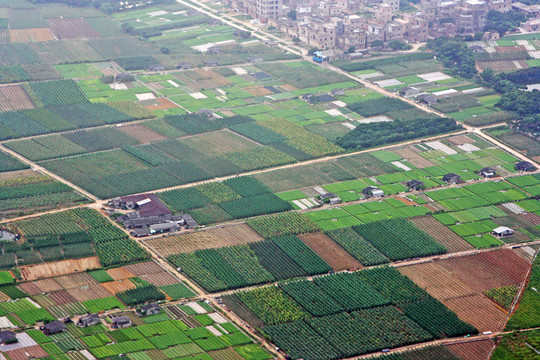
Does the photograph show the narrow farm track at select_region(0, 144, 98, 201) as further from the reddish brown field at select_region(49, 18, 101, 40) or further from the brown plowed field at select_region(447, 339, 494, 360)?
the reddish brown field at select_region(49, 18, 101, 40)

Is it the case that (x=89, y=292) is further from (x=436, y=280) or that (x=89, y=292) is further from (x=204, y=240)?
(x=436, y=280)

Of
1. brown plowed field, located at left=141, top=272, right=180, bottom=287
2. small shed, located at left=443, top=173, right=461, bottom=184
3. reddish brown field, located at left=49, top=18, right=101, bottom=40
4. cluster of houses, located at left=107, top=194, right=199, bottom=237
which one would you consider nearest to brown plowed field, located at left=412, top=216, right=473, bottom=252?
small shed, located at left=443, top=173, right=461, bottom=184

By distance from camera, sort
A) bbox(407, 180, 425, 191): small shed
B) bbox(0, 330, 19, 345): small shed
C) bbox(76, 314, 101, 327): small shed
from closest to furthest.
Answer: bbox(0, 330, 19, 345): small shed
bbox(76, 314, 101, 327): small shed
bbox(407, 180, 425, 191): small shed

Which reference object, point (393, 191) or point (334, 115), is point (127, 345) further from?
point (334, 115)

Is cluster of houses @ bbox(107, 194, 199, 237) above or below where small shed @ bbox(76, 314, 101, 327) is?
above

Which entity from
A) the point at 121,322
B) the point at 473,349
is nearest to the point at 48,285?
the point at 121,322

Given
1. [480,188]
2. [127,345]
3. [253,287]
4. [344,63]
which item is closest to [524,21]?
[344,63]

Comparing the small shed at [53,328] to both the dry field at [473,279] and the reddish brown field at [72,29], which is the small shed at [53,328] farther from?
the reddish brown field at [72,29]
